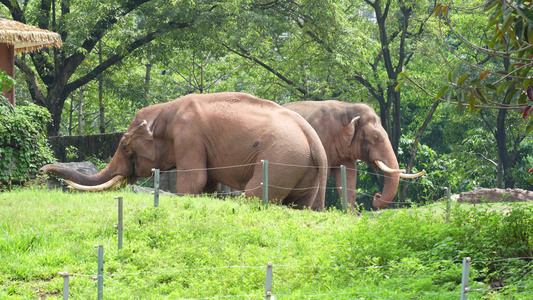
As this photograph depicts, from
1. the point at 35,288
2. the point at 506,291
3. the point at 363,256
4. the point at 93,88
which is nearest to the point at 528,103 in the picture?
the point at 506,291

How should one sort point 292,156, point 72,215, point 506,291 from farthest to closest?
point 292,156, point 72,215, point 506,291

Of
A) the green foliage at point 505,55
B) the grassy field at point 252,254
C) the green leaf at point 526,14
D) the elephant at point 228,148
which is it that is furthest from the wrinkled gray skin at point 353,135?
the green leaf at point 526,14

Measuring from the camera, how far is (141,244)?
29.3 ft

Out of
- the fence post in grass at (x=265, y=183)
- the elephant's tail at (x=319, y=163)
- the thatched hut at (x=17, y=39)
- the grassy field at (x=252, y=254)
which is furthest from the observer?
the thatched hut at (x=17, y=39)

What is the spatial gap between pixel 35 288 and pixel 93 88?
20023 millimetres

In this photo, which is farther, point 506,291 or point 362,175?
point 362,175

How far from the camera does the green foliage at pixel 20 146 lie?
523 inches

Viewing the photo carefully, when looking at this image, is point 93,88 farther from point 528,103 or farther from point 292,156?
point 528,103

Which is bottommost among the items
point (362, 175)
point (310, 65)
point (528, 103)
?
point (362, 175)

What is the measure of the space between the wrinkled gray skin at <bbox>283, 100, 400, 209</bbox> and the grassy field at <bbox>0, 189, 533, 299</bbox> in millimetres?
5750

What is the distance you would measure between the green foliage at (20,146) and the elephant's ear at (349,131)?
6.65 m

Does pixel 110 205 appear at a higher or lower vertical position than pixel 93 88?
lower

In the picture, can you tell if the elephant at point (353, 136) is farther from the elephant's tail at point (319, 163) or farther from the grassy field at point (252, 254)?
the grassy field at point (252, 254)

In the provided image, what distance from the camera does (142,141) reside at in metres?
13.3
